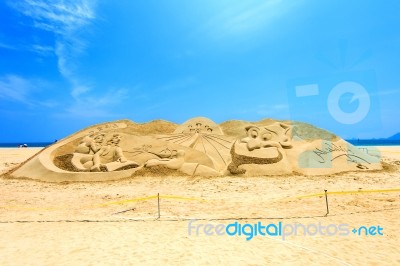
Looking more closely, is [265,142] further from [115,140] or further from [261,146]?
[115,140]

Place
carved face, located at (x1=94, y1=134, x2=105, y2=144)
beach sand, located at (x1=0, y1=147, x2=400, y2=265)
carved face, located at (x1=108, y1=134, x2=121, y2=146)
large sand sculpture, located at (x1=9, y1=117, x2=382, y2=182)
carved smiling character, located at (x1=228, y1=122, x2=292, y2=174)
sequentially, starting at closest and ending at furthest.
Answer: beach sand, located at (x1=0, y1=147, x2=400, y2=265) < large sand sculpture, located at (x1=9, y1=117, x2=382, y2=182) < carved smiling character, located at (x1=228, y1=122, x2=292, y2=174) < carved face, located at (x1=108, y1=134, x2=121, y2=146) < carved face, located at (x1=94, y1=134, x2=105, y2=144)

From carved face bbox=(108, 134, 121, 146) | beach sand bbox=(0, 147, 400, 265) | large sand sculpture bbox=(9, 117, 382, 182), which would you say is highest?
carved face bbox=(108, 134, 121, 146)

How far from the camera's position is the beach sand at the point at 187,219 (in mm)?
5184

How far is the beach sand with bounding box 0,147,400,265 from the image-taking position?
5.18 meters

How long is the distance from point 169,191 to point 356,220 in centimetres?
595

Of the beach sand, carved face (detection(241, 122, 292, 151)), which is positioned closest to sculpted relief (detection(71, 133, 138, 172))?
the beach sand

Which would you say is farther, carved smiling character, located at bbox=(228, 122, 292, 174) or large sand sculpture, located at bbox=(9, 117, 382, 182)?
carved smiling character, located at bbox=(228, 122, 292, 174)

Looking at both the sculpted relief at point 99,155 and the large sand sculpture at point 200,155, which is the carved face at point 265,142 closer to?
the large sand sculpture at point 200,155

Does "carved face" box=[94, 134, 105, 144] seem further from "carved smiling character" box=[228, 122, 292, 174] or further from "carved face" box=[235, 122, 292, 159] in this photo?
"carved face" box=[235, 122, 292, 159]

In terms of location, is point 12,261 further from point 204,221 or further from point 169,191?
point 169,191

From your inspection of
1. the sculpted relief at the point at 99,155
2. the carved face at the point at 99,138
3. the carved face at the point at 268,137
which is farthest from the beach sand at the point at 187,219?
the carved face at the point at 99,138

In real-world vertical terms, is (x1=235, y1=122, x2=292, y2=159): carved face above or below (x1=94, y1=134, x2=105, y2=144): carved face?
below

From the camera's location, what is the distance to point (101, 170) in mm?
13453

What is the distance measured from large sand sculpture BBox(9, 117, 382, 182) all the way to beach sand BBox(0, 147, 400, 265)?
1.00 metres
